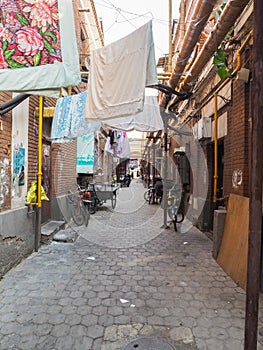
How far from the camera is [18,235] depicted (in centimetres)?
494

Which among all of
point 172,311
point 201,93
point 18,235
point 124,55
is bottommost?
point 172,311

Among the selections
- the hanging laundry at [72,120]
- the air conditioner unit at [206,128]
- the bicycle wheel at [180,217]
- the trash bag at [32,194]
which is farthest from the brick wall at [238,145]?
the trash bag at [32,194]

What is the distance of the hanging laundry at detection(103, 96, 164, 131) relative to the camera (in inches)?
261

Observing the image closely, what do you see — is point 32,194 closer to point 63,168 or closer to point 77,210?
point 63,168

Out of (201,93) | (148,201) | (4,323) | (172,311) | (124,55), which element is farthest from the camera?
(148,201)

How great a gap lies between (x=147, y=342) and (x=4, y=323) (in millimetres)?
1640

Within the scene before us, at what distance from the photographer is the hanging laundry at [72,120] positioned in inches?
224

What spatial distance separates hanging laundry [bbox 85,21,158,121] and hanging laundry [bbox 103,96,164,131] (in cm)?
232

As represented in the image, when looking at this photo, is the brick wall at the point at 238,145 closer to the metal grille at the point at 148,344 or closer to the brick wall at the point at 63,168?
the metal grille at the point at 148,344

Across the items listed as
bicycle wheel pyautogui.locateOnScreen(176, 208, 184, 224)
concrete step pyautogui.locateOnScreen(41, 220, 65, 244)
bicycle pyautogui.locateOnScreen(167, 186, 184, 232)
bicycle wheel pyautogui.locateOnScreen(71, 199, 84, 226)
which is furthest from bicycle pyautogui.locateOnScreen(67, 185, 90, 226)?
bicycle wheel pyautogui.locateOnScreen(176, 208, 184, 224)

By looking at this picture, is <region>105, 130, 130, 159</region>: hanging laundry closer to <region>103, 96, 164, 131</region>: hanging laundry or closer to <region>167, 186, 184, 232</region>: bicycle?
<region>167, 186, 184, 232</region>: bicycle

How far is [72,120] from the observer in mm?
5734

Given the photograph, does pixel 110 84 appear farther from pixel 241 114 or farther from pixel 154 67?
pixel 241 114

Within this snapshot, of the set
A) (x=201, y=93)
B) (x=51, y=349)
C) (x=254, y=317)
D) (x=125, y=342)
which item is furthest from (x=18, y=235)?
(x=201, y=93)
